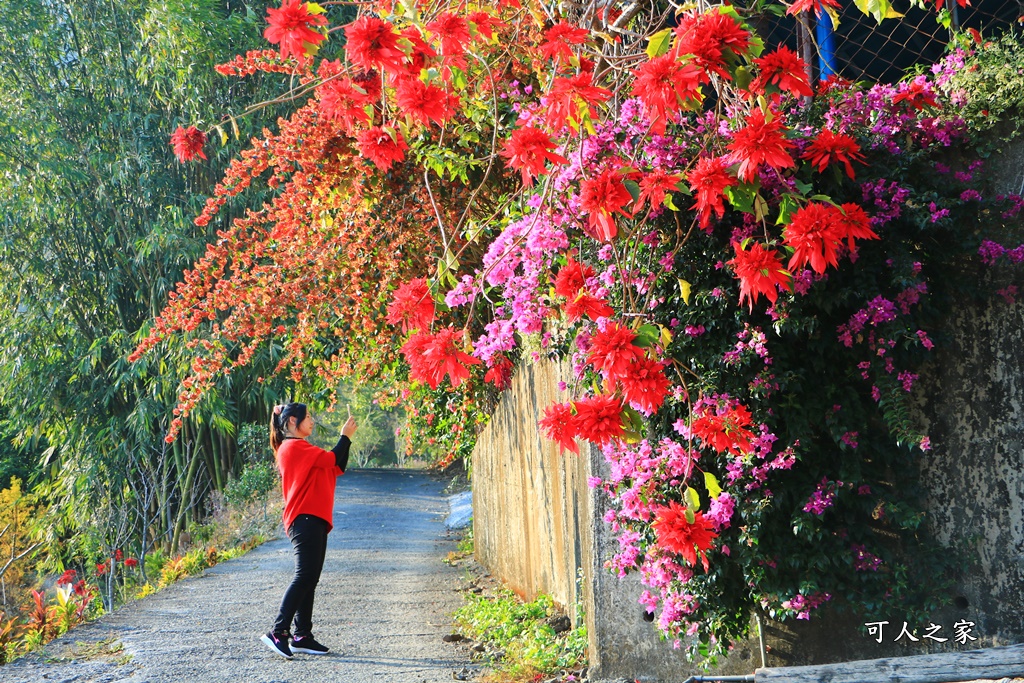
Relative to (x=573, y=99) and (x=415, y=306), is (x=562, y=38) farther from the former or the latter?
(x=415, y=306)

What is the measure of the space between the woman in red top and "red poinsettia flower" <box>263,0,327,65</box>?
221 cm

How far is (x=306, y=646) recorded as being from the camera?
167 inches

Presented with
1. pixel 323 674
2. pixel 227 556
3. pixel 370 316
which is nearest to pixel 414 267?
A: pixel 370 316

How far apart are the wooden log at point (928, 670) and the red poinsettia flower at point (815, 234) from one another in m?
0.94

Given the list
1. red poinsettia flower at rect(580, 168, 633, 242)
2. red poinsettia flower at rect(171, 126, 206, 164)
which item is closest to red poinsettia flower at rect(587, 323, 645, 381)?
red poinsettia flower at rect(580, 168, 633, 242)

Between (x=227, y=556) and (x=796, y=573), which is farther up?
(x=796, y=573)

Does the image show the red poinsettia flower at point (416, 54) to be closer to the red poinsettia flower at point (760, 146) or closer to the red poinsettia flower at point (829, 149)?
the red poinsettia flower at point (760, 146)

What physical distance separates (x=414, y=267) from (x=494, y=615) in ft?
7.00

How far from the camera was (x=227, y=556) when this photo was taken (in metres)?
8.91

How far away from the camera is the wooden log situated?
6.24 ft

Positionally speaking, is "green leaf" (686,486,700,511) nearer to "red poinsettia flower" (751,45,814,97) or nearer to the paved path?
"red poinsettia flower" (751,45,814,97)

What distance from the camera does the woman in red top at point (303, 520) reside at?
421cm

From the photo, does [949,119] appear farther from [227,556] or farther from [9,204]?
[9,204]

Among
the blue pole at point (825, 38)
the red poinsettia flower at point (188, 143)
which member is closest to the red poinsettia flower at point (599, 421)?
the red poinsettia flower at point (188, 143)
